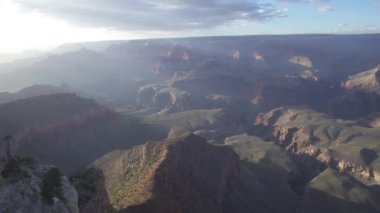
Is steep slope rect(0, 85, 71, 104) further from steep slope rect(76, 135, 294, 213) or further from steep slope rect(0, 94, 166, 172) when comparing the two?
steep slope rect(76, 135, 294, 213)

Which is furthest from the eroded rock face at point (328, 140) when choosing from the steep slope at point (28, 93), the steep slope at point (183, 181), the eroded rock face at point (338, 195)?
the steep slope at point (28, 93)

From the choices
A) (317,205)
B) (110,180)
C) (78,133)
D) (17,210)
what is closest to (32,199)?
(17,210)

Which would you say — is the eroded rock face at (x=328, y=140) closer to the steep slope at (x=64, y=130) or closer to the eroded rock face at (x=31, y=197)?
the steep slope at (x=64, y=130)

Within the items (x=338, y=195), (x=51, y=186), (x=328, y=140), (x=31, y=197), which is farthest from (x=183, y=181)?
(x=328, y=140)

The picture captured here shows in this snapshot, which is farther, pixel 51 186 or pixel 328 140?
pixel 328 140

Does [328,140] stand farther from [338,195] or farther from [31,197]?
[31,197]

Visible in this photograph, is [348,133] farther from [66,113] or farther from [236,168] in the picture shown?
[66,113]
